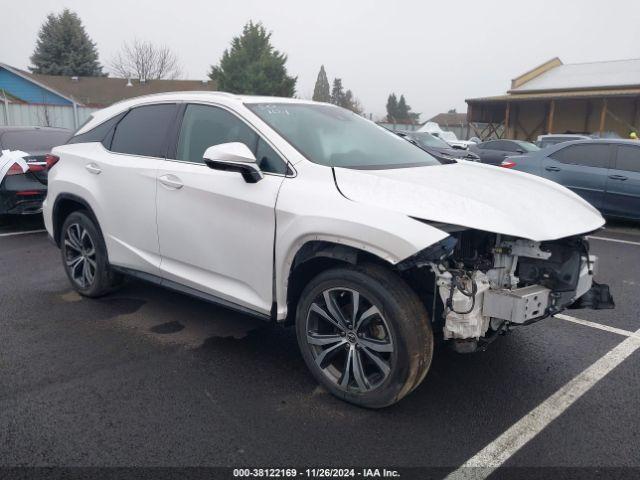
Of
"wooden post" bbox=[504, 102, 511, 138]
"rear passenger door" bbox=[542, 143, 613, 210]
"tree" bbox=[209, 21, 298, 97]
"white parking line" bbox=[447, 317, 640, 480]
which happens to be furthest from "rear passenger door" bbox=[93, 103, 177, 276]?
"tree" bbox=[209, 21, 298, 97]

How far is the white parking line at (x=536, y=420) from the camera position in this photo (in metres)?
2.61

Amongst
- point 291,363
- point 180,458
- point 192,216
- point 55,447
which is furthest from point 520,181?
point 55,447

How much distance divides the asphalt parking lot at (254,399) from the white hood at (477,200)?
1082 mm

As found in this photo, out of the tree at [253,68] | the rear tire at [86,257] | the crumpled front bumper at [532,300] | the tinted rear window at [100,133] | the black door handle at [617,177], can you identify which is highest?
the tree at [253,68]

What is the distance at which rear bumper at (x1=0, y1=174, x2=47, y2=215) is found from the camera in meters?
7.31

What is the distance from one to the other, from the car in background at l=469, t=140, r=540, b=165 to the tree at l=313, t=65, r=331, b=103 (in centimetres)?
7842

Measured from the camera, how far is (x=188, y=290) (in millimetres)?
A: 3834

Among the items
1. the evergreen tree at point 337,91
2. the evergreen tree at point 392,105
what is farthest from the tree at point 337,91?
the evergreen tree at point 392,105

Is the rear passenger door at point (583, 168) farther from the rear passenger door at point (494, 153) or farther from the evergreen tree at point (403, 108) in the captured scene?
the evergreen tree at point (403, 108)

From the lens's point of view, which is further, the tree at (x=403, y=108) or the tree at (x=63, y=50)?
the tree at (x=403, y=108)

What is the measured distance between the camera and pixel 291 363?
3.68 metres

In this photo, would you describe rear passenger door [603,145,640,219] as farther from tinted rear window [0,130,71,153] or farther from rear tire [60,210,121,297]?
tinted rear window [0,130,71,153]

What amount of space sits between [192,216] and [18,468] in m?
1.76

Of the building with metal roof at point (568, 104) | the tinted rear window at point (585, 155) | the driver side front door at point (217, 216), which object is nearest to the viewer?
the driver side front door at point (217, 216)
